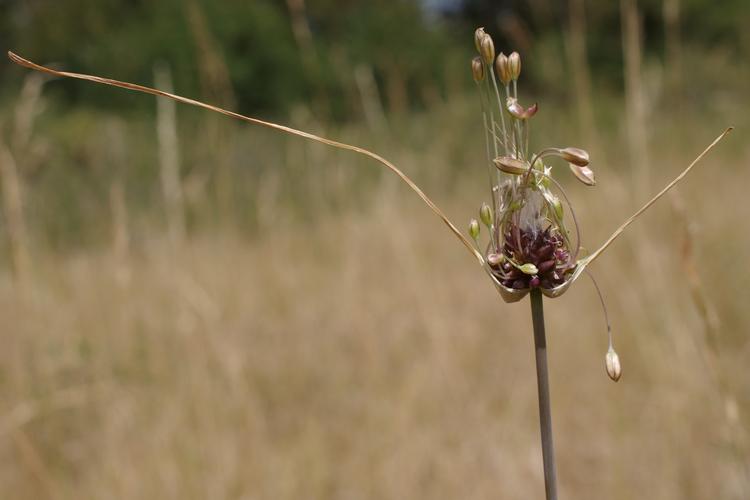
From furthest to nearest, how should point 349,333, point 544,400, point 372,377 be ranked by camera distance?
point 349,333, point 372,377, point 544,400

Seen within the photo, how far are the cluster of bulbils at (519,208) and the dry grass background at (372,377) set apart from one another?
0.39 metres

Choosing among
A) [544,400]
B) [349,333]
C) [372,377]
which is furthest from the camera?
[349,333]

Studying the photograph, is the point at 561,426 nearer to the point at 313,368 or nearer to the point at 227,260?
the point at 313,368

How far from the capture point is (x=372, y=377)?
69.2 inches

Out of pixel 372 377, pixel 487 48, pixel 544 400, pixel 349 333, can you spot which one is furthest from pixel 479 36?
pixel 349 333

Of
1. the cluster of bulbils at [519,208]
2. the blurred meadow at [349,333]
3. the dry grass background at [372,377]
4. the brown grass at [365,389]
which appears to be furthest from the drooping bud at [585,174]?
the brown grass at [365,389]

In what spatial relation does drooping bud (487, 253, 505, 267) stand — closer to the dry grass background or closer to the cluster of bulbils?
the cluster of bulbils

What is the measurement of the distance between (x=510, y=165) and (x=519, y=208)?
26mm

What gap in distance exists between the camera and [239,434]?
5.01 ft

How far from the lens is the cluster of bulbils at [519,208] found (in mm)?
225

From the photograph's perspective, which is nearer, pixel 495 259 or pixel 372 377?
pixel 495 259

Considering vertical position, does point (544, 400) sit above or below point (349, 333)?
below

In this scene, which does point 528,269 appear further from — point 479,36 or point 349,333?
point 349,333

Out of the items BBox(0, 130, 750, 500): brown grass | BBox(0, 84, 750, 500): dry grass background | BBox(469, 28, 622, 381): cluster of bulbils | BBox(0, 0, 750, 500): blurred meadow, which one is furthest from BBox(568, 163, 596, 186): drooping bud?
BBox(0, 130, 750, 500): brown grass
